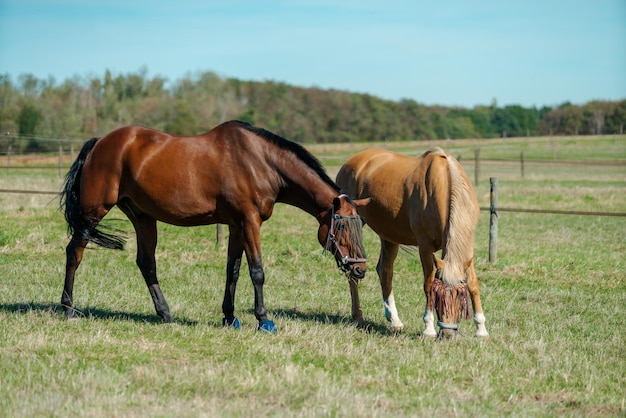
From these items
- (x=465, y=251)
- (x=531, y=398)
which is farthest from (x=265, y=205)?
(x=531, y=398)

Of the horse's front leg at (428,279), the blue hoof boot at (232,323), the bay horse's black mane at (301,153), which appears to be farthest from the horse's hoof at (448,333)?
the blue hoof boot at (232,323)

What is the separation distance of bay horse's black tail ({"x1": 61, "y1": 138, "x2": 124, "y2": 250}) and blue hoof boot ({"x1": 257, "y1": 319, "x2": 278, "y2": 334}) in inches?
79.6

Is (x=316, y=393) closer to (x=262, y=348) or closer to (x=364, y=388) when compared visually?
(x=364, y=388)

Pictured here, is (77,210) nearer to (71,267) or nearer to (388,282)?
(71,267)

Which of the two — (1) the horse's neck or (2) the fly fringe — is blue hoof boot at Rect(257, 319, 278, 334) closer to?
(1) the horse's neck

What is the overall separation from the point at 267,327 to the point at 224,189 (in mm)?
1395

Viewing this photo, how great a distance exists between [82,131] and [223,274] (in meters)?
44.3

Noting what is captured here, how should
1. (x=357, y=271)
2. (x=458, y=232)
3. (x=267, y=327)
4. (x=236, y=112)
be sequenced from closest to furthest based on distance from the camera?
(x=458, y=232) → (x=357, y=271) → (x=267, y=327) → (x=236, y=112)

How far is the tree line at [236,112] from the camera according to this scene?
49594mm

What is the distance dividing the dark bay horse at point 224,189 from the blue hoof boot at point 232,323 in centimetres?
1

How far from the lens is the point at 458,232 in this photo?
6.30 metres

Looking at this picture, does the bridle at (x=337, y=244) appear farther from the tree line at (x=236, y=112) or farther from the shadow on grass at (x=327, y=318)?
the tree line at (x=236, y=112)

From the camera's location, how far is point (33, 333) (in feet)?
20.6

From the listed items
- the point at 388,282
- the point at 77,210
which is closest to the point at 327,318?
the point at 388,282
